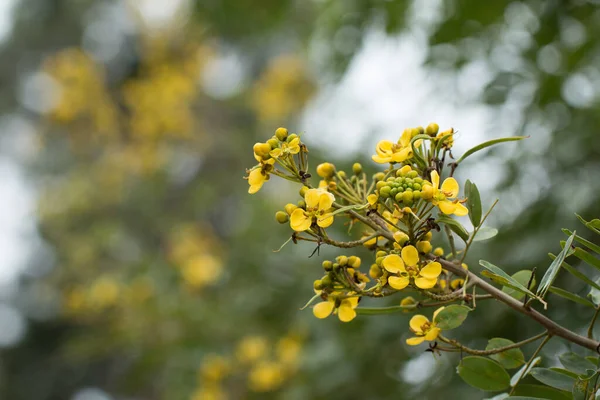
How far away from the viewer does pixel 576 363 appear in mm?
780

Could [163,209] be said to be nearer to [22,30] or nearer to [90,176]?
[90,176]

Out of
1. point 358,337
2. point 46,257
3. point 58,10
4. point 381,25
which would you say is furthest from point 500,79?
point 58,10

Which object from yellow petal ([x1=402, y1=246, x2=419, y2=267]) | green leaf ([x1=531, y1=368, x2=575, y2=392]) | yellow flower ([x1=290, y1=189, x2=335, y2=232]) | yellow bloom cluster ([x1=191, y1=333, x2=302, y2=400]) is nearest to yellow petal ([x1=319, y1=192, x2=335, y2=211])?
yellow flower ([x1=290, y1=189, x2=335, y2=232])

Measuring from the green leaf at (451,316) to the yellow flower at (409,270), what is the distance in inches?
2.0

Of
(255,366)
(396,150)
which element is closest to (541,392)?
(396,150)

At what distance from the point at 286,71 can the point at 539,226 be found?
11.5 feet

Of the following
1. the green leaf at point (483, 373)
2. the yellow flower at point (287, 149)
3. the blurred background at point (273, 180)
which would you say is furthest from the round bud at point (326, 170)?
the blurred background at point (273, 180)

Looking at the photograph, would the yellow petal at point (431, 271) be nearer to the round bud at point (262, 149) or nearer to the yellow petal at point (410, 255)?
the yellow petal at point (410, 255)

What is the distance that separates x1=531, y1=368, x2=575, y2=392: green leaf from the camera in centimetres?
74

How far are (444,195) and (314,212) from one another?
16 cm

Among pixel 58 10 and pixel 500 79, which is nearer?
pixel 500 79

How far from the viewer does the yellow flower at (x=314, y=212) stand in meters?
0.69

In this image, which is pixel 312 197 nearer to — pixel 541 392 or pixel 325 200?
pixel 325 200

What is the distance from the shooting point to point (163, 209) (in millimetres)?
5156
